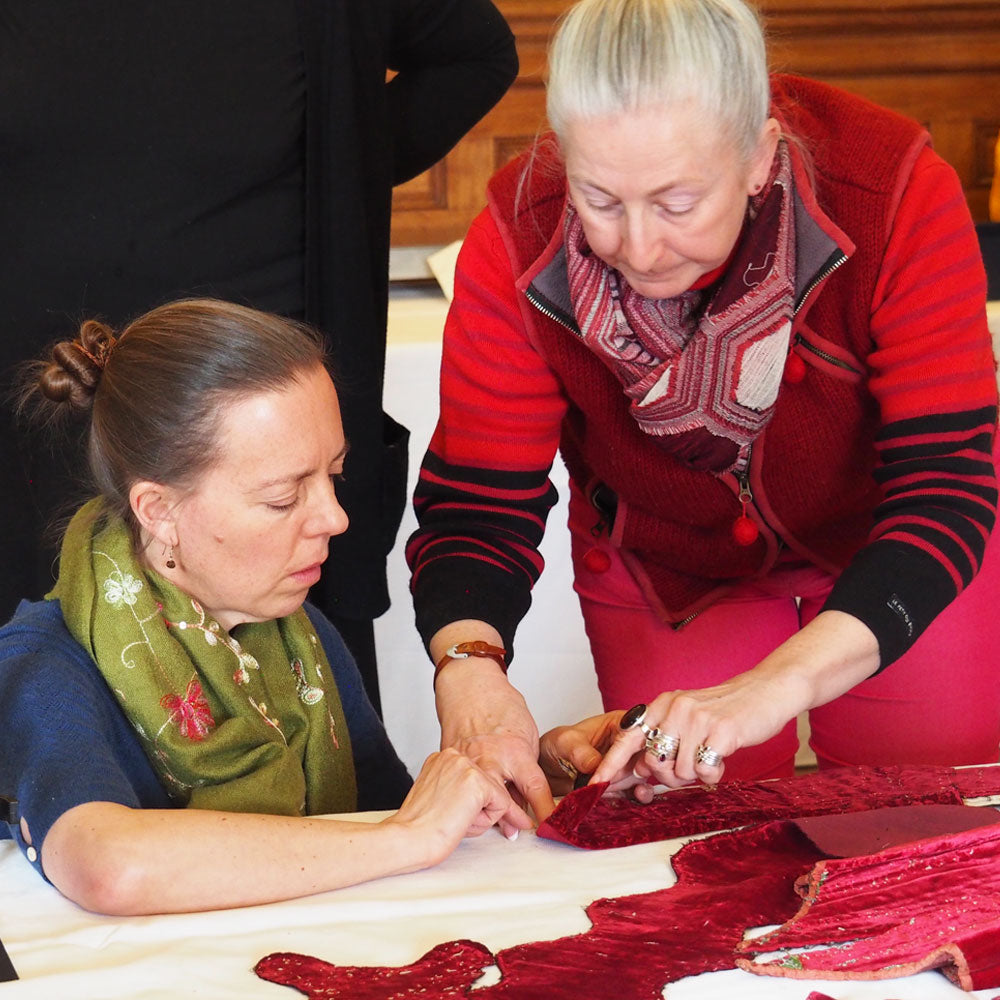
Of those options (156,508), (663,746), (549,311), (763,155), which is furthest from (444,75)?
(663,746)

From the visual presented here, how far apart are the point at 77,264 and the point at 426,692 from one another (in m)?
1.10

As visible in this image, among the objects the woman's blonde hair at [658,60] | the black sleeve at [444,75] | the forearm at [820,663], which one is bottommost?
the forearm at [820,663]

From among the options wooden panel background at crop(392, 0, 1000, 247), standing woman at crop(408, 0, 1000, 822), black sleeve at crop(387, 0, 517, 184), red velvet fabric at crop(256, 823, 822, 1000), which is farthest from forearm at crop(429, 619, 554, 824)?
wooden panel background at crop(392, 0, 1000, 247)

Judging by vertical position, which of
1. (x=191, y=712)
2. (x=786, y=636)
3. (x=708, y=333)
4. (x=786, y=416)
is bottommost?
(x=786, y=636)

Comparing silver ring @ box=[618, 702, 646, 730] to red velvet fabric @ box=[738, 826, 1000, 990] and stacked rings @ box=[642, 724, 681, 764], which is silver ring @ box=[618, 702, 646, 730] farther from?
red velvet fabric @ box=[738, 826, 1000, 990]

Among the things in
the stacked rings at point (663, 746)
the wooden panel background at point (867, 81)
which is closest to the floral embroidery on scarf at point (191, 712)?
the stacked rings at point (663, 746)

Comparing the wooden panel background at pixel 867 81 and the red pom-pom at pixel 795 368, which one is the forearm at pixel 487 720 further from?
the wooden panel background at pixel 867 81

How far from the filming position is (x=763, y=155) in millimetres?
1268

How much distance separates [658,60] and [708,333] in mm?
307

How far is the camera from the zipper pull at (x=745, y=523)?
1.48 meters

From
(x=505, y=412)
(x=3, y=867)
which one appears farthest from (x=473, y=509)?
(x=3, y=867)

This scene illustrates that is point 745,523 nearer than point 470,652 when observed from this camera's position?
No

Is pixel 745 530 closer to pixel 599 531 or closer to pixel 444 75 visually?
pixel 599 531

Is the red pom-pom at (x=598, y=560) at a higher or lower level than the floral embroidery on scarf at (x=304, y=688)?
higher
